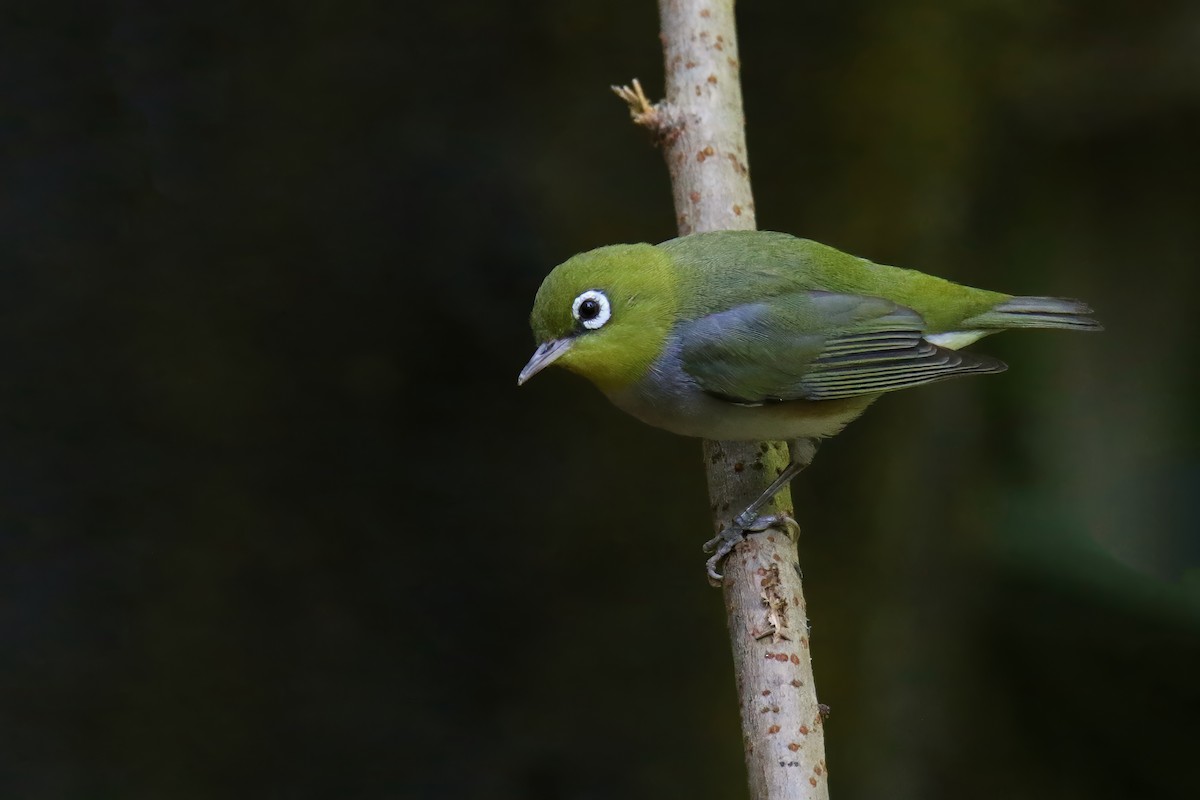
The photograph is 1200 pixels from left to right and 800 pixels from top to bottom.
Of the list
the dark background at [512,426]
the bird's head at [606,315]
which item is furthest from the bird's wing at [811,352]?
the dark background at [512,426]

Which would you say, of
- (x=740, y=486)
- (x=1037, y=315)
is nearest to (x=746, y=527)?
(x=740, y=486)

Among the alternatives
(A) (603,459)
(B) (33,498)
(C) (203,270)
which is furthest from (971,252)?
(B) (33,498)

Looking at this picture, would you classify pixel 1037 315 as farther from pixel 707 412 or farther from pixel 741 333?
pixel 707 412

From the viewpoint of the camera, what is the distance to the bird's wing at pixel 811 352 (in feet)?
10.5

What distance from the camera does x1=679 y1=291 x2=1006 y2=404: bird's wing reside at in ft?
10.5

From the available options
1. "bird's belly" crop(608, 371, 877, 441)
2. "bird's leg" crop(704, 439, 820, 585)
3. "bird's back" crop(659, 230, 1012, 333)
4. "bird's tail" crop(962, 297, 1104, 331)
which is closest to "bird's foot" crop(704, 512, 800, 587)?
"bird's leg" crop(704, 439, 820, 585)

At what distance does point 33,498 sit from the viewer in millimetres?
4211

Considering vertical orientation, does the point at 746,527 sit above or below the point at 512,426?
below

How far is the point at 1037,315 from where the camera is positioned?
137 inches

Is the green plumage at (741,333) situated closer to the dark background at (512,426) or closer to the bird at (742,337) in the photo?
the bird at (742,337)

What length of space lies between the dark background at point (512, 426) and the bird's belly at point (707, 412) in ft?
→ 5.25

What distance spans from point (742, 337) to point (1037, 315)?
986mm

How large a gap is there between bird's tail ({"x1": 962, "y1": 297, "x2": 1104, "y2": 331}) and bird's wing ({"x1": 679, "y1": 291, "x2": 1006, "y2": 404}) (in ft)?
0.78

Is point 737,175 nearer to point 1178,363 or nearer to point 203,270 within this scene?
point 203,270
